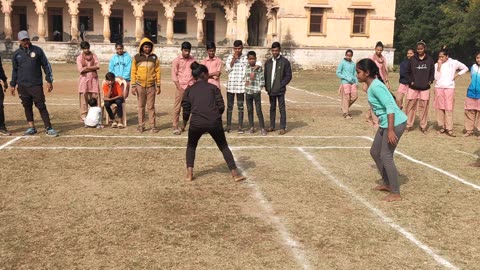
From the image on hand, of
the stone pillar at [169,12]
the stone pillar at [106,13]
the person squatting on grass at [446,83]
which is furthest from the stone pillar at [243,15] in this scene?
the person squatting on grass at [446,83]

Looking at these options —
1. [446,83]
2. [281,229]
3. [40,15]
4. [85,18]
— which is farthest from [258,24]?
[281,229]

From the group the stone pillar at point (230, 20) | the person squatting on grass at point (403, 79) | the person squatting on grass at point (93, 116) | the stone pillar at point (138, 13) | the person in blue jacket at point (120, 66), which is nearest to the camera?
the person squatting on grass at point (93, 116)

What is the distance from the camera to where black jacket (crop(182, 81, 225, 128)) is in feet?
20.3

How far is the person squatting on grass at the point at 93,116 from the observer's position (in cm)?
1002

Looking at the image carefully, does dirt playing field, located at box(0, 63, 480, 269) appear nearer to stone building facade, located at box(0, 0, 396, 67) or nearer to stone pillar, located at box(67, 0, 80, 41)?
stone building facade, located at box(0, 0, 396, 67)

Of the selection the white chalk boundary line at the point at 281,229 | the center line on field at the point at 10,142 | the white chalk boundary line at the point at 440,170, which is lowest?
the white chalk boundary line at the point at 281,229

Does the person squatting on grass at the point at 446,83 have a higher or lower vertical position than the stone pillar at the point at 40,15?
lower

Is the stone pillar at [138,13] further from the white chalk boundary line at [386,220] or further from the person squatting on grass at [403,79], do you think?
the white chalk boundary line at [386,220]

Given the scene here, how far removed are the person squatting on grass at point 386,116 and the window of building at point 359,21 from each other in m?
28.8

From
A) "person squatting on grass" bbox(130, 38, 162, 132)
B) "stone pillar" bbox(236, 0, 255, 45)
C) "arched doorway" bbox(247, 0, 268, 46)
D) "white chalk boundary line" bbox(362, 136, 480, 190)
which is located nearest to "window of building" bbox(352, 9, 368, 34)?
"arched doorway" bbox(247, 0, 268, 46)

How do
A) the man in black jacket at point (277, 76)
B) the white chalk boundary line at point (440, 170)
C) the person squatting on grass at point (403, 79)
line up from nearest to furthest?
1. the white chalk boundary line at point (440, 170)
2. the man in black jacket at point (277, 76)
3. the person squatting on grass at point (403, 79)

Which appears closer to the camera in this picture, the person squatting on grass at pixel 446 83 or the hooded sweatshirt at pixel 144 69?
the hooded sweatshirt at pixel 144 69

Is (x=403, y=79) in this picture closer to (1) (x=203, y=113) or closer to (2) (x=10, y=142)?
(1) (x=203, y=113)

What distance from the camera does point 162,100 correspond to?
1530 centimetres
